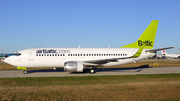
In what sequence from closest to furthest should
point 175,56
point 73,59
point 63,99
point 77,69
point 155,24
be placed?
point 63,99 → point 77,69 → point 73,59 → point 155,24 → point 175,56

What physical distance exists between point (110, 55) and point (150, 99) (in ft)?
61.0

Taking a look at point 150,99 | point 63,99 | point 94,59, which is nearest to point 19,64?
point 94,59

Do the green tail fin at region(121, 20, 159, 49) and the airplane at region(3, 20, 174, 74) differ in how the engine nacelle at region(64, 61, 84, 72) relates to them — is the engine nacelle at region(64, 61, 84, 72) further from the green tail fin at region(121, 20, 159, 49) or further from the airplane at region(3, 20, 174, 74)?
the green tail fin at region(121, 20, 159, 49)

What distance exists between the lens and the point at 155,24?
3169 centimetres

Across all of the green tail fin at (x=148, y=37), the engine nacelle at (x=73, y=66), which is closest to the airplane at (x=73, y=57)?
the engine nacelle at (x=73, y=66)

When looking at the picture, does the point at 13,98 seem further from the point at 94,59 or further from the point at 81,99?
the point at 94,59

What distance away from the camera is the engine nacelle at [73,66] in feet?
84.1

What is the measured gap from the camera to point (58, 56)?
2770 centimetres

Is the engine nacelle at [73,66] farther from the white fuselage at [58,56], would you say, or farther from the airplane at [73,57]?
the white fuselage at [58,56]

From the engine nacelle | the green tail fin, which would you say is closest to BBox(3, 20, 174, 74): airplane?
the engine nacelle

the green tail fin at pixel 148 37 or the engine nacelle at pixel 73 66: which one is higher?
the green tail fin at pixel 148 37

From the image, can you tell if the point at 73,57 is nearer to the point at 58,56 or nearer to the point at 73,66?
the point at 58,56

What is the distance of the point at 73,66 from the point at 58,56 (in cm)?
339

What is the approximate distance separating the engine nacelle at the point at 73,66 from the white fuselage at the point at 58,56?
68.3 inches
